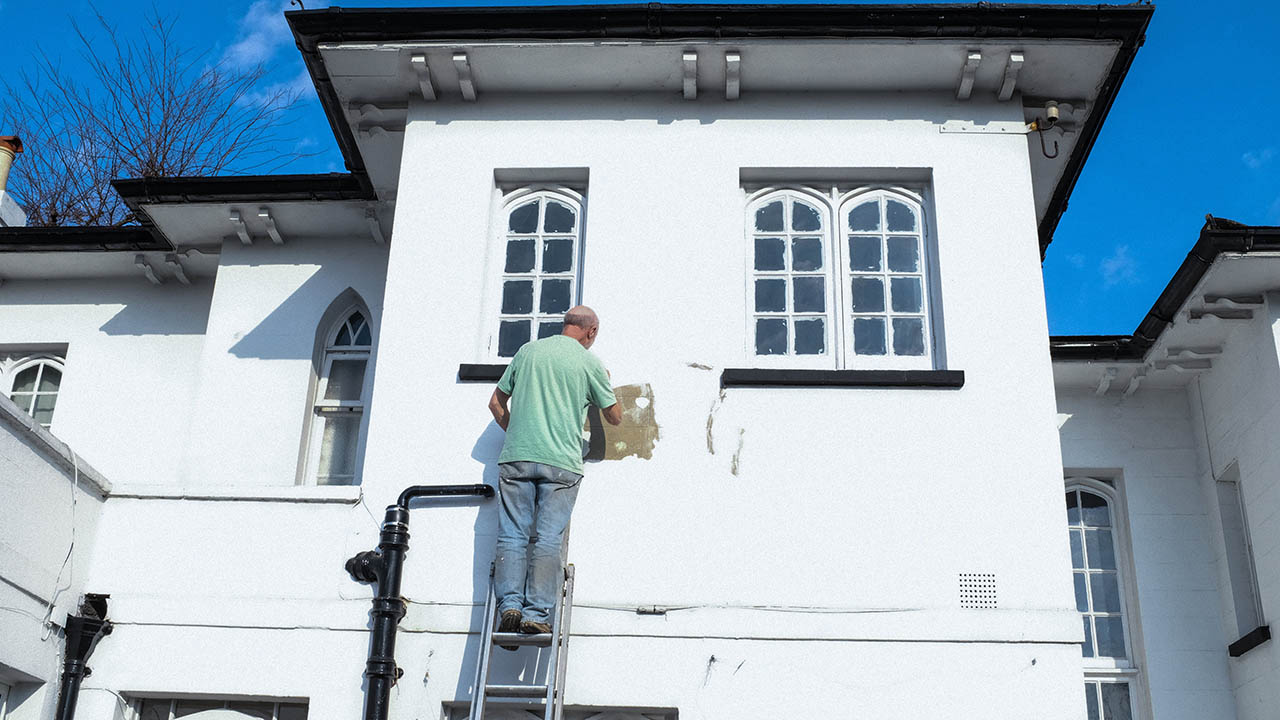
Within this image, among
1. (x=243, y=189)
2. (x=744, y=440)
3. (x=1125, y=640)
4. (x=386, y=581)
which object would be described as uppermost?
(x=243, y=189)

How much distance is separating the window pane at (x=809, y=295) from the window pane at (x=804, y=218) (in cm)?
42

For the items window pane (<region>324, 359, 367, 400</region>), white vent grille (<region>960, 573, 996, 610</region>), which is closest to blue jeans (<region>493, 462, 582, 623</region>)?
white vent grille (<region>960, 573, 996, 610</region>)

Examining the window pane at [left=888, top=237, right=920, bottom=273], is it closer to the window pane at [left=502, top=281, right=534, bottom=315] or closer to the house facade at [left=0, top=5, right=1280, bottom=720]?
the house facade at [left=0, top=5, right=1280, bottom=720]

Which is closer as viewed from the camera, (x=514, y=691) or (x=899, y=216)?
(x=514, y=691)

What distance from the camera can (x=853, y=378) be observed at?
8258 mm

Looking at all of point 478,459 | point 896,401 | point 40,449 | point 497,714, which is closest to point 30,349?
point 40,449

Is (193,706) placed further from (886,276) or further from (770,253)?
(886,276)

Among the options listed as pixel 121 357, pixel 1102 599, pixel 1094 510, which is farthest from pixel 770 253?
pixel 121 357

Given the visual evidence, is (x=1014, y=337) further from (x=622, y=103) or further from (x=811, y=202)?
(x=622, y=103)

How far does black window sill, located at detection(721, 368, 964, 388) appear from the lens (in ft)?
27.0

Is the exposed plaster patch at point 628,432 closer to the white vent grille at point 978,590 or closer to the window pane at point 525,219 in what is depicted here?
the window pane at point 525,219

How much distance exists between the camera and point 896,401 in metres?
8.25

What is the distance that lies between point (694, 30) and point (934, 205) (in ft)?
6.78

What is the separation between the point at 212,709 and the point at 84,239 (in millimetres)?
5164
